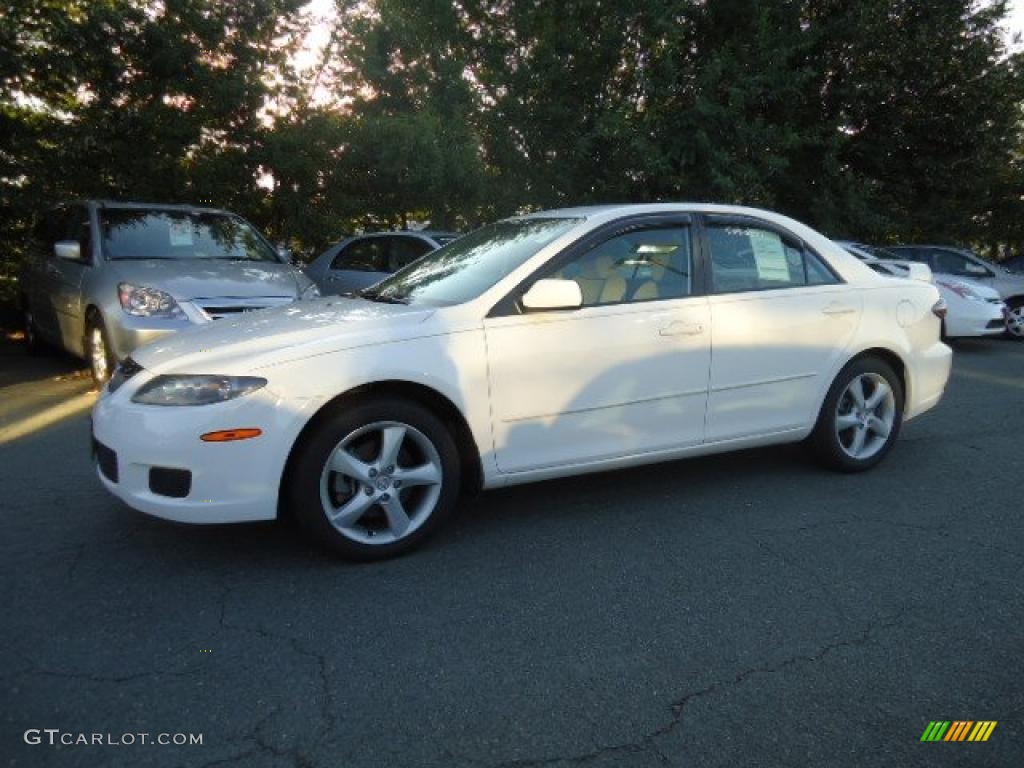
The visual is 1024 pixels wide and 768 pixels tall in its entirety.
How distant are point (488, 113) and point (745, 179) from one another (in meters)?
5.41

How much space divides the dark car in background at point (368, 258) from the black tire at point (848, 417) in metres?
5.87

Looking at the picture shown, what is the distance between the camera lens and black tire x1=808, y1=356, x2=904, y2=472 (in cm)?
433

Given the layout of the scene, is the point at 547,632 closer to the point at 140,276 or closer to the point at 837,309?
the point at 837,309

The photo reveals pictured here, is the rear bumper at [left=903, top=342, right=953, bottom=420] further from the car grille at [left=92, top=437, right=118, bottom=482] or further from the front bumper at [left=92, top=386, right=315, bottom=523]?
the car grille at [left=92, top=437, right=118, bottom=482]

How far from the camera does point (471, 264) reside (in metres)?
3.99

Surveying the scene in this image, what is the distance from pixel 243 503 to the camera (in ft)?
10.0

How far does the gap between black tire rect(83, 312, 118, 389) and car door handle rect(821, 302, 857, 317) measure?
512cm

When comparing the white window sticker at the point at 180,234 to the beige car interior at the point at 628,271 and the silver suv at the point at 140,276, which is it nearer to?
the silver suv at the point at 140,276

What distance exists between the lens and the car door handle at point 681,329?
3.77m

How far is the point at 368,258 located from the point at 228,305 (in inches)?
158

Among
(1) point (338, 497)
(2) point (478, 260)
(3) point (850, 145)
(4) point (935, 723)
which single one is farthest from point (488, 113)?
(4) point (935, 723)

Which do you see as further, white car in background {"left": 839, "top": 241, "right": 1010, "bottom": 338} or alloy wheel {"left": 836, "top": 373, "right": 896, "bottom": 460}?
white car in background {"left": 839, "top": 241, "right": 1010, "bottom": 338}

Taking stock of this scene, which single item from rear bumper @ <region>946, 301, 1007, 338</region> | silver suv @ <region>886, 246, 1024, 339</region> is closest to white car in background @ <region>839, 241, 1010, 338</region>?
rear bumper @ <region>946, 301, 1007, 338</region>

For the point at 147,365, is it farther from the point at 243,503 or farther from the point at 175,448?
the point at 243,503
